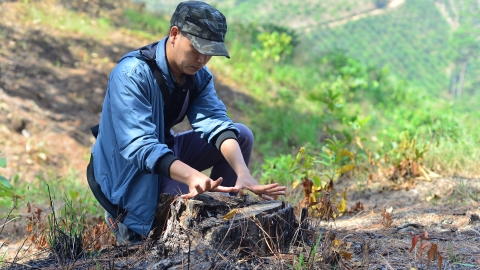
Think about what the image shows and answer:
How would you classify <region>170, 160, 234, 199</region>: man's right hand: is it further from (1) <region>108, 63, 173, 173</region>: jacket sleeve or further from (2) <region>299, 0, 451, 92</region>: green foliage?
(2) <region>299, 0, 451, 92</region>: green foliage

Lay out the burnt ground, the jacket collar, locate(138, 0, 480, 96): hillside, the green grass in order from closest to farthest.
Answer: the burnt ground → the jacket collar → the green grass → locate(138, 0, 480, 96): hillside

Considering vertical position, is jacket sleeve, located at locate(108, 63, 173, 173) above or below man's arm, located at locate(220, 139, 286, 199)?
above

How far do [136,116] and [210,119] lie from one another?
1.85ft

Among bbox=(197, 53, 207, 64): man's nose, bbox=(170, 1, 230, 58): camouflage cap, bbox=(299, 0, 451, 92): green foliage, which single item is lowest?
bbox=(299, 0, 451, 92): green foliage

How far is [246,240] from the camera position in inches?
90.8

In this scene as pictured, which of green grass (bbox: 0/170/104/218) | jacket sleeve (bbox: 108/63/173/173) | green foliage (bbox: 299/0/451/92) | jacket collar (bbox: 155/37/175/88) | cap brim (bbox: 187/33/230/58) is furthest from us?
green foliage (bbox: 299/0/451/92)

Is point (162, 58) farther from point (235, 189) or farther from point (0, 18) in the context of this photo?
point (0, 18)

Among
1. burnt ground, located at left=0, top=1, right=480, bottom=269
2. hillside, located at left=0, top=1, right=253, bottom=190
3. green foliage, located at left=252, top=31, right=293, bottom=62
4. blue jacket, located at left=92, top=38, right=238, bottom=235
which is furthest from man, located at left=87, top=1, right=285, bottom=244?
green foliage, located at left=252, top=31, right=293, bottom=62

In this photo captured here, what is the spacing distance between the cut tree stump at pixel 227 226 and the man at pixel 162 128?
85 millimetres

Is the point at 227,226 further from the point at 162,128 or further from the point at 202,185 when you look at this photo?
the point at 162,128

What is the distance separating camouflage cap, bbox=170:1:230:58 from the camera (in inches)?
101

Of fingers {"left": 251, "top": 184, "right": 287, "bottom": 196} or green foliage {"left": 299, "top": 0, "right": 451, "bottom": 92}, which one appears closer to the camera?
fingers {"left": 251, "top": 184, "right": 287, "bottom": 196}

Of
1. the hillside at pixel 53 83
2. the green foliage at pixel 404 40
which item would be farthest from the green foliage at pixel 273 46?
the green foliage at pixel 404 40

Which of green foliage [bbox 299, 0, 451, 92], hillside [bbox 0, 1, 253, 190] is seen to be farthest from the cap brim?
green foliage [bbox 299, 0, 451, 92]
